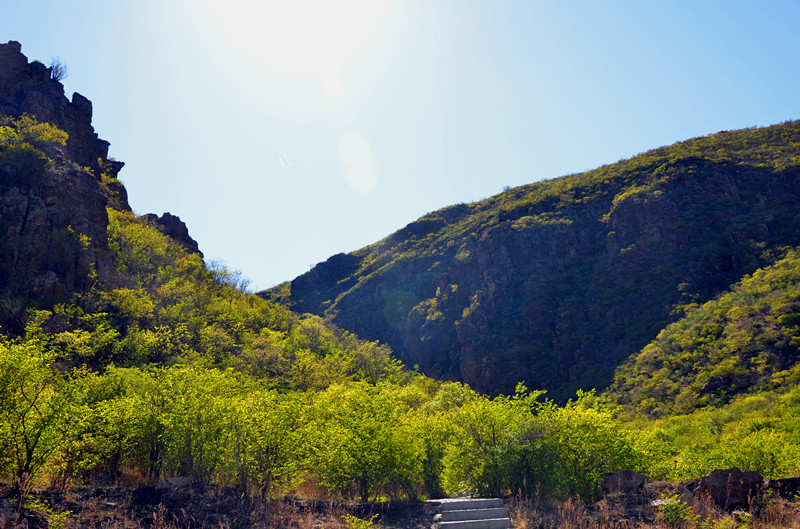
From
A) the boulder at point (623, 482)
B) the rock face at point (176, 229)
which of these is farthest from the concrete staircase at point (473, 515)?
the rock face at point (176, 229)

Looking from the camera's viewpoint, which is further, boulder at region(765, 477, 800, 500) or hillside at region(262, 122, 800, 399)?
hillside at region(262, 122, 800, 399)

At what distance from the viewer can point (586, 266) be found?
59.5m

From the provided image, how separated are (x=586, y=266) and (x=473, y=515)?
55.6 metres

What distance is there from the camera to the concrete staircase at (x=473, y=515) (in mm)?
9430

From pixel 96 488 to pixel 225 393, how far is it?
4.97m

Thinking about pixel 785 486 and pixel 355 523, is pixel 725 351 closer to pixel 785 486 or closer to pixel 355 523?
pixel 785 486

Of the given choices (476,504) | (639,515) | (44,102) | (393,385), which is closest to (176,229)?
(44,102)

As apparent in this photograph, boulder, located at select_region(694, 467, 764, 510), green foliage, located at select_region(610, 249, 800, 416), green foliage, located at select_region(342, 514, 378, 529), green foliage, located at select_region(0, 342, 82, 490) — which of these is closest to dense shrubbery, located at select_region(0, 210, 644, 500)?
green foliage, located at select_region(0, 342, 82, 490)

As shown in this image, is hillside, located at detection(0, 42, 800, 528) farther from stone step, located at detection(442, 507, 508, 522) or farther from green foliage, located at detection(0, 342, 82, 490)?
stone step, located at detection(442, 507, 508, 522)

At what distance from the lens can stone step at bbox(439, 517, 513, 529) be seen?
30.8ft

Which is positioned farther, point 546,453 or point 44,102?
point 44,102

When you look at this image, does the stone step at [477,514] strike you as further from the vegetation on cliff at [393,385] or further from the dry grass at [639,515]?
the vegetation on cliff at [393,385]

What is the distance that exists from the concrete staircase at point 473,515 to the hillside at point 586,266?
126ft

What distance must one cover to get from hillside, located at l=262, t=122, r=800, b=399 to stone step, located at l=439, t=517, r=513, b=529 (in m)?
39.1
